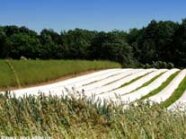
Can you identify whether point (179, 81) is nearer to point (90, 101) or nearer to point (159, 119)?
point (90, 101)

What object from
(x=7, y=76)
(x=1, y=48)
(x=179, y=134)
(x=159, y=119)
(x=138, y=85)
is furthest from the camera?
(x=1, y=48)

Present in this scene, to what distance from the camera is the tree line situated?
85.6 m

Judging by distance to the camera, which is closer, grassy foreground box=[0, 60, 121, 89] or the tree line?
grassy foreground box=[0, 60, 121, 89]

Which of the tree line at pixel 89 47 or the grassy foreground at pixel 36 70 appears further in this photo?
the tree line at pixel 89 47

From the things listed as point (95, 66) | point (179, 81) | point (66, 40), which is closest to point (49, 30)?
point (66, 40)

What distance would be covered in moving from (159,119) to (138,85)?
22.8 m

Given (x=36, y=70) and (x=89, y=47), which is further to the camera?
(x=89, y=47)

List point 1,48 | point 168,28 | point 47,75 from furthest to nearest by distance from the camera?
point 168,28 < point 1,48 < point 47,75

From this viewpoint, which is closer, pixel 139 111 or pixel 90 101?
pixel 139 111

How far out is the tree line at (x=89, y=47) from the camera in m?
85.6

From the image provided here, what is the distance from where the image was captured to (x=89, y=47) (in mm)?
90875

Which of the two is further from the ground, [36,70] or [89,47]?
[89,47]

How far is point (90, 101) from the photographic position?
1053cm

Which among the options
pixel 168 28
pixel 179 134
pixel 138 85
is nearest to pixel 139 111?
pixel 179 134
